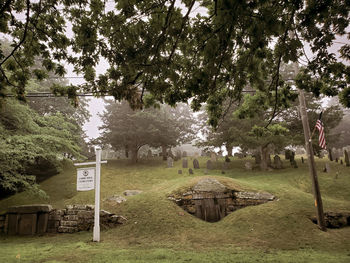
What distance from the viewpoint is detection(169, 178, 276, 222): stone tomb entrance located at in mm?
10367

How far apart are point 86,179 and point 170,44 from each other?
693 cm

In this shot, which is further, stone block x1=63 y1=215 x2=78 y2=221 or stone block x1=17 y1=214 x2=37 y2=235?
stone block x1=63 y1=215 x2=78 y2=221

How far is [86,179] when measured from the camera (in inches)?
340

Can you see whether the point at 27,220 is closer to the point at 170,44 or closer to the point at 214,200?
the point at 214,200

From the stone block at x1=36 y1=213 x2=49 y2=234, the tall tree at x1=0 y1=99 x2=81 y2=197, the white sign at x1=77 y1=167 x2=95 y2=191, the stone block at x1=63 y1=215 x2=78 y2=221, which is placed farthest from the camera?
the tall tree at x1=0 y1=99 x2=81 y2=197

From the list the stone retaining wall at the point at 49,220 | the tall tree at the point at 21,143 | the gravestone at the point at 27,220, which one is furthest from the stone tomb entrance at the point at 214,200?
the tall tree at the point at 21,143

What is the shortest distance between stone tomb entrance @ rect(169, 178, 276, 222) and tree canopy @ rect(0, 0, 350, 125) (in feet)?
21.1

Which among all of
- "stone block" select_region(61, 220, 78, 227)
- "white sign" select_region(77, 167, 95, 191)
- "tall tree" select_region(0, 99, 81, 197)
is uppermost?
"tall tree" select_region(0, 99, 81, 197)

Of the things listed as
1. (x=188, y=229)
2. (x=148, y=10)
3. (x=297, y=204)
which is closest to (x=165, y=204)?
(x=188, y=229)

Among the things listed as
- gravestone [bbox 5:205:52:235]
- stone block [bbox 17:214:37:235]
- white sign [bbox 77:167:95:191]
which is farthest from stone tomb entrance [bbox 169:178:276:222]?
stone block [bbox 17:214:37:235]

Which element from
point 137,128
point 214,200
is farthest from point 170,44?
point 137,128

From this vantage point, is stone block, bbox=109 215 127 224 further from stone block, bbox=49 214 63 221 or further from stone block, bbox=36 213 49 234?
stone block, bbox=36 213 49 234

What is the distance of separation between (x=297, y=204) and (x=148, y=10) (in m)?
11.1

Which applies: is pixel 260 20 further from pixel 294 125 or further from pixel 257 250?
pixel 294 125
